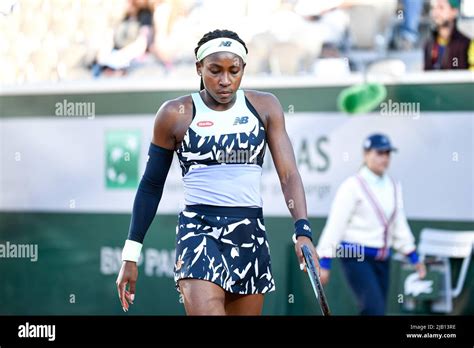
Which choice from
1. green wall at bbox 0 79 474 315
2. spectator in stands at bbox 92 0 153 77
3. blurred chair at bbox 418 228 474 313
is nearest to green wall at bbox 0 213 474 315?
green wall at bbox 0 79 474 315

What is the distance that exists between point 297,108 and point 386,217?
3.11ft

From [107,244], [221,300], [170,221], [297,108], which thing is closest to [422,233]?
[297,108]

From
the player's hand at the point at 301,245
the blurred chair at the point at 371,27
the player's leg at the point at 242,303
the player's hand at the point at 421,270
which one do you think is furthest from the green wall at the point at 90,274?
the player's hand at the point at 301,245

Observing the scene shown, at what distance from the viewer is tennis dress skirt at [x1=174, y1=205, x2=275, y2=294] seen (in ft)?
14.5

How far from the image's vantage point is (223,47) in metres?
4.48

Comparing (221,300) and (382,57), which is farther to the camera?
(382,57)

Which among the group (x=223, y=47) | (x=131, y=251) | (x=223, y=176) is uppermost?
(x=223, y=47)

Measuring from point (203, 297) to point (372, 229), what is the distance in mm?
2621

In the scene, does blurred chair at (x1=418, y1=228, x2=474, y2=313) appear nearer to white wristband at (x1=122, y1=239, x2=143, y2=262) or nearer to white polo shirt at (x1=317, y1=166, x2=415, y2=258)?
white polo shirt at (x1=317, y1=166, x2=415, y2=258)

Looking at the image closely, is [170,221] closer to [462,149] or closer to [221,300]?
[462,149]

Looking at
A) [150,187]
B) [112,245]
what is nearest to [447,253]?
[112,245]

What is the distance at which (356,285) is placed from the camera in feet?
22.3

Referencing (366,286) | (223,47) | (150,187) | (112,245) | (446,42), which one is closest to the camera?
(223,47)

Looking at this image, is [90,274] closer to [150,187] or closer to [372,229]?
[372,229]
